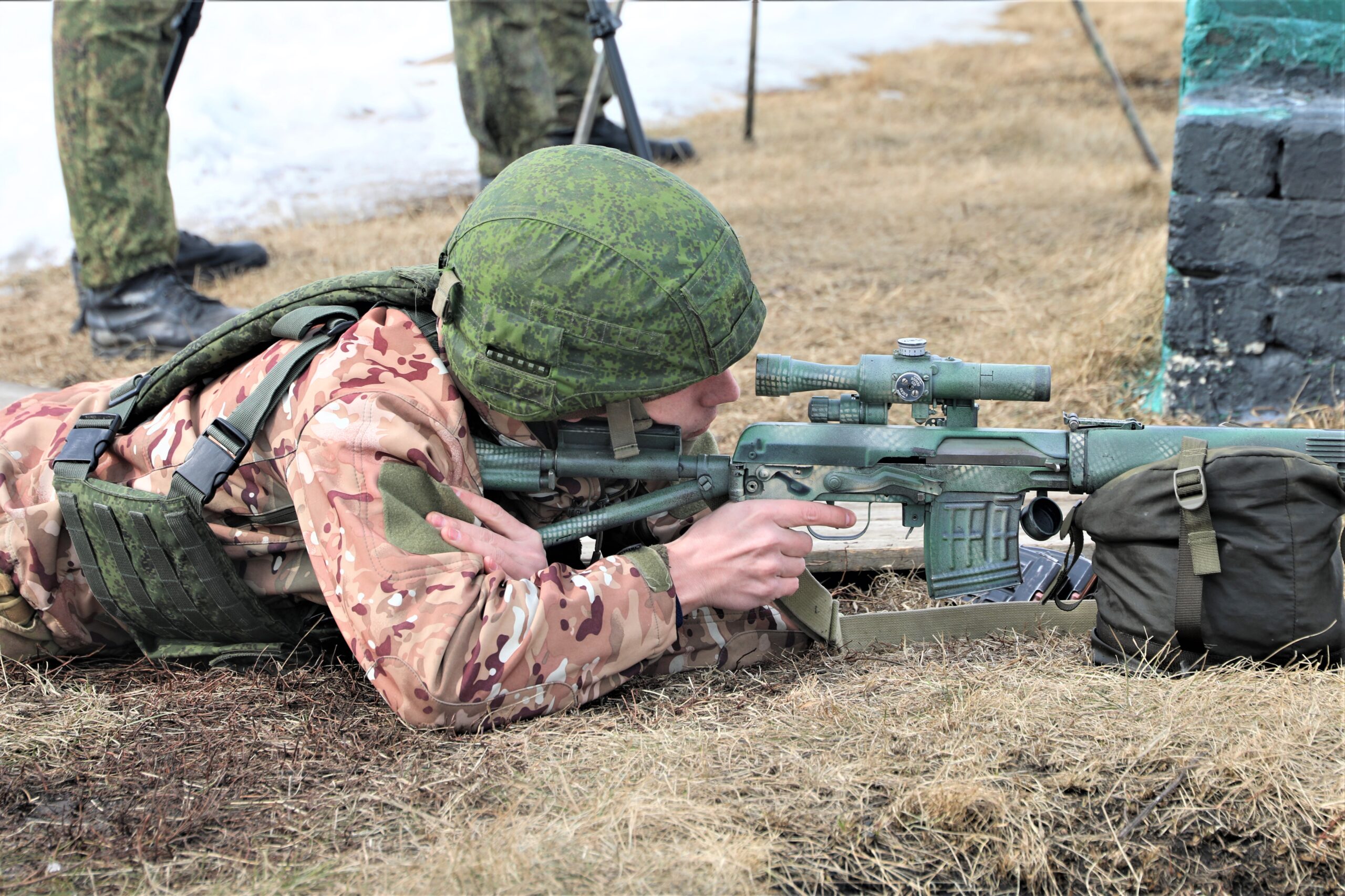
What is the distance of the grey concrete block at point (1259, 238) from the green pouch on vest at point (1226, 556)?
2345mm

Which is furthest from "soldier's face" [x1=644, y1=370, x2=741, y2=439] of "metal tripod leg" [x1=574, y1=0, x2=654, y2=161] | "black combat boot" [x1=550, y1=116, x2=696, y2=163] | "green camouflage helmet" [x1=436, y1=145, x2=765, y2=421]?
"black combat boot" [x1=550, y1=116, x2=696, y2=163]

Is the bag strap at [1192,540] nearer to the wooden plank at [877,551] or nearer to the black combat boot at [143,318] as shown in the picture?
the wooden plank at [877,551]

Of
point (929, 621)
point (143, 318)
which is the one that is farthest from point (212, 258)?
point (929, 621)

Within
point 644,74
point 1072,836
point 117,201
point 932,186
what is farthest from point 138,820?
point 644,74

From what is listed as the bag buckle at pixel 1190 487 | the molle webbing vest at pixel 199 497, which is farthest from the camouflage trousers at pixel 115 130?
the bag buckle at pixel 1190 487

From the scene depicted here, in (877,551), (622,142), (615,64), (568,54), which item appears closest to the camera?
(877,551)

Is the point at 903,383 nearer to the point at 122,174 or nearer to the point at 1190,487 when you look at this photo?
the point at 1190,487

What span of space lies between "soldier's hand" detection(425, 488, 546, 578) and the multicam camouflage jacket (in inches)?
1.5

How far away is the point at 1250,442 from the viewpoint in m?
2.81

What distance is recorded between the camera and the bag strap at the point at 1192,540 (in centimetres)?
270

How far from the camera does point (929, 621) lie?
10.8 feet

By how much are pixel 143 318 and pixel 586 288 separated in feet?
14.4

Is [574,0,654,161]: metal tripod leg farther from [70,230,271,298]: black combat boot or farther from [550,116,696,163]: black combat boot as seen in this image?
[70,230,271,298]: black combat boot

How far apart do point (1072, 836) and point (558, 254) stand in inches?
62.2
